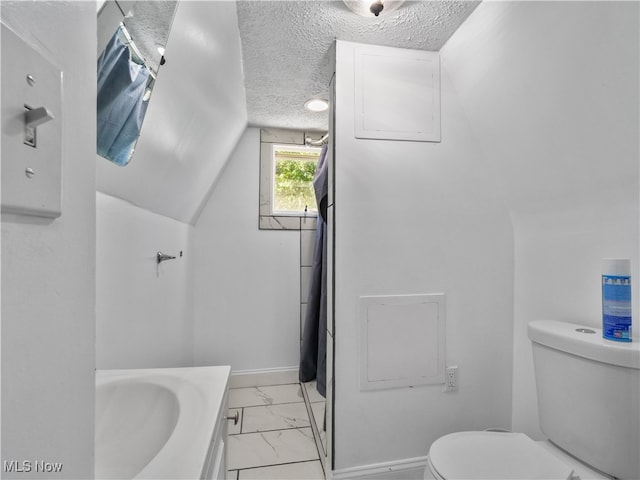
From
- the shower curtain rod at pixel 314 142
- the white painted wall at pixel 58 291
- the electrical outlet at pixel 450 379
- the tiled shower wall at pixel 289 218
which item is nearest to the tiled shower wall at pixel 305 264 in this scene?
the tiled shower wall at pixel 289 218

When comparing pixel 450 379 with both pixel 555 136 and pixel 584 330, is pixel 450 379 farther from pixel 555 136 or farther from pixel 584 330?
pixel 555 136

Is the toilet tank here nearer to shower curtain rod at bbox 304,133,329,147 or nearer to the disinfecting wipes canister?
the disinfecting wipes canister

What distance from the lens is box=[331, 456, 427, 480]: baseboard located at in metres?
1.40

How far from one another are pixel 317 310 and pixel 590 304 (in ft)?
5.30

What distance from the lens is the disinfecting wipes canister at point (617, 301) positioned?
104cm

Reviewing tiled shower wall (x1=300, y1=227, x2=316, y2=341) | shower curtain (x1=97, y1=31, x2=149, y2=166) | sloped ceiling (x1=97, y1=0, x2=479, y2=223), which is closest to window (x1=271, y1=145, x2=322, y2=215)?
tiled shower wall (x1=300, y1=227, x2=316, y2=341)

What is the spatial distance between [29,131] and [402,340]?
4.84 ft

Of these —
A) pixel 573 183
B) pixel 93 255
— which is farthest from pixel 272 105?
pixel 93 255

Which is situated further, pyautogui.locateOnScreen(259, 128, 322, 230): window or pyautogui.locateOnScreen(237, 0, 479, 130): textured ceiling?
pyautogui.locateOnScreen(259, 128, 322, 230): window

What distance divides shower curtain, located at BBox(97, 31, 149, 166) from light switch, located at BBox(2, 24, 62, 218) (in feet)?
1.79

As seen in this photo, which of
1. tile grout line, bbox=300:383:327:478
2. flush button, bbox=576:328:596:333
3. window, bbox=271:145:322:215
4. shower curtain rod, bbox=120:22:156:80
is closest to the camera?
shower curtain rod, bbox=120:22:156:80

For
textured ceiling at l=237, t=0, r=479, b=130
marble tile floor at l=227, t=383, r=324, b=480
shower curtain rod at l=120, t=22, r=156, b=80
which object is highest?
textured ceiling at l=237, t=0, r=479, b=130

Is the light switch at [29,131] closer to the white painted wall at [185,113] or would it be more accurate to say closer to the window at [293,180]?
the white painted wall at [185,113]

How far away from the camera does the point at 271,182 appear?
256 centimetres
